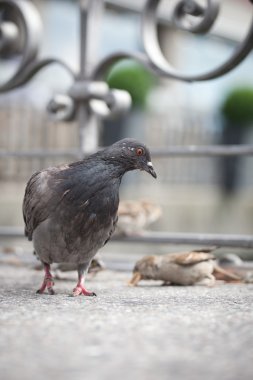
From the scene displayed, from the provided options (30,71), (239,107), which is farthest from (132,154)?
(239,107)

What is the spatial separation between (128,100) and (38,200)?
1317mm

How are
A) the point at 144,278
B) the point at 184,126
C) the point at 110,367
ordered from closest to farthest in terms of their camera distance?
the point at 110,367, the point at 144,278, the point at 184,126

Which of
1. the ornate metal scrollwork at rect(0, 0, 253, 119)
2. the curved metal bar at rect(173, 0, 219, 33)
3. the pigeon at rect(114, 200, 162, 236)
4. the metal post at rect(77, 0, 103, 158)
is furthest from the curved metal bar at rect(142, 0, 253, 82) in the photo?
the pigeon at rect(114, 200, 162, 236)

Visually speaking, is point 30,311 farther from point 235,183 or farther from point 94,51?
point 235,183

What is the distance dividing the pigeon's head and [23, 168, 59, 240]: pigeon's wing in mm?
292

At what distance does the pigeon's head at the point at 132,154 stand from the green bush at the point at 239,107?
34.4 ft

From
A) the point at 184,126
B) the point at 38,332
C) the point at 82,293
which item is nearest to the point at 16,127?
the point at 184,126

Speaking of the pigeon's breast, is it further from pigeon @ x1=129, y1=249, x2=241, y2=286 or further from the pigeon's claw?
pigeon @ x1=129, y1=249, x2=241, y2=286

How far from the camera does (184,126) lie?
498 inches

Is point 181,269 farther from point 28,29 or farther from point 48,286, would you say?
point 28,29

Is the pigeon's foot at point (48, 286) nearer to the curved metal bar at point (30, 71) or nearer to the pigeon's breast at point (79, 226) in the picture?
the pigeon's breast at point (79, 226)

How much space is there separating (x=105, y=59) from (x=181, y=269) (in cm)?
142

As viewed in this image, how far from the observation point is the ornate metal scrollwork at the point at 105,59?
11.9 ft

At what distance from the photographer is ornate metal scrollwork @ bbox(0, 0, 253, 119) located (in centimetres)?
362
